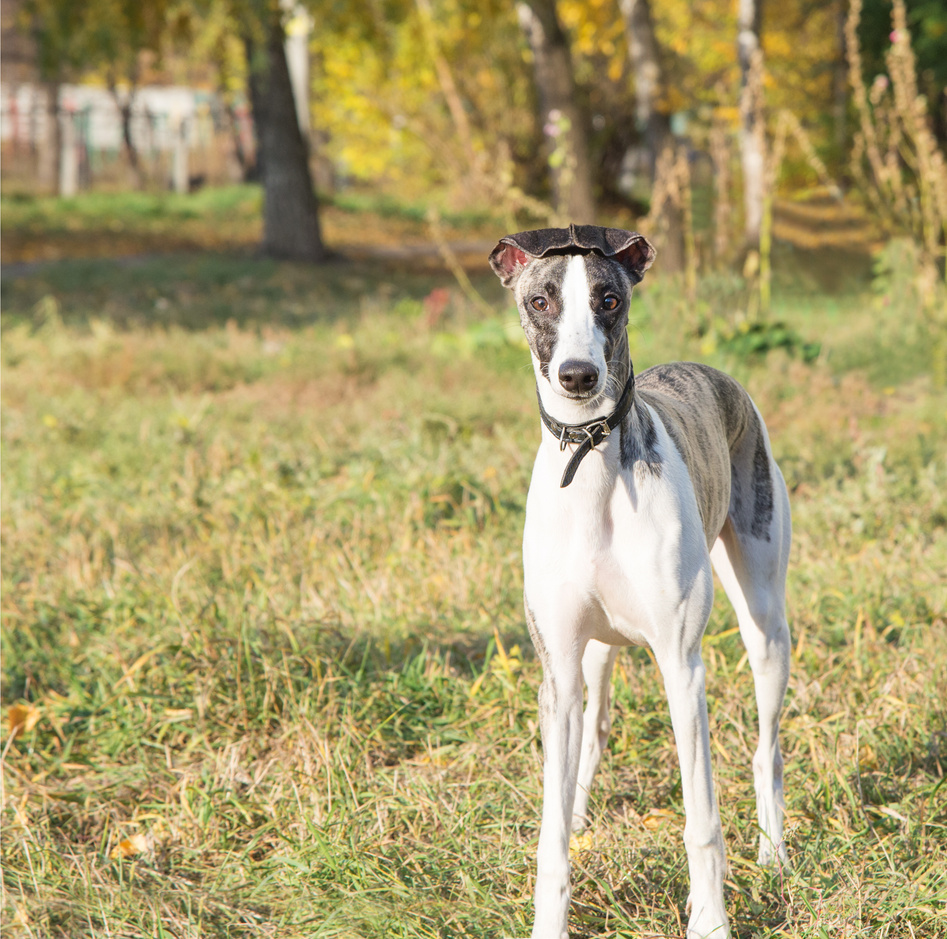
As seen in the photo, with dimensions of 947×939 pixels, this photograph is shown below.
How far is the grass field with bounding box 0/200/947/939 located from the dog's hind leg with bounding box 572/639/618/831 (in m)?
0.09

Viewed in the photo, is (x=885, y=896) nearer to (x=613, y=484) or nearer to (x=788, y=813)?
(x=788, y=813)

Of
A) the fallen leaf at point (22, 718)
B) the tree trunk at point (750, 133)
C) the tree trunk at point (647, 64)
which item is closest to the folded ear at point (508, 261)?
the fallen leaf at point (22, 718)

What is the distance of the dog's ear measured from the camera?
2.34 metres

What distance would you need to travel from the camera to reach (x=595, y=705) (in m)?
2.99

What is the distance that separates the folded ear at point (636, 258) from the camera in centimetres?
242

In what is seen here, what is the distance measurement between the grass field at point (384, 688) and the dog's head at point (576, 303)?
96 centimetres

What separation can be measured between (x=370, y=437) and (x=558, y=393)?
3474 mm

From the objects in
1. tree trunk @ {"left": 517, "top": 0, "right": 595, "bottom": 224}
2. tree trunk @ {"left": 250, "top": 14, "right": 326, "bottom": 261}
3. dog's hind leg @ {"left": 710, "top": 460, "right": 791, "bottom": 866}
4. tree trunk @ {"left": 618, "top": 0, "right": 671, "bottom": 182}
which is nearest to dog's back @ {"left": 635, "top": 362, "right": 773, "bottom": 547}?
dog's hind leg @ {"left": 710, "top": 460, "right": 791, "bottom": 866}

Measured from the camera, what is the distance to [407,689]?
338 cm

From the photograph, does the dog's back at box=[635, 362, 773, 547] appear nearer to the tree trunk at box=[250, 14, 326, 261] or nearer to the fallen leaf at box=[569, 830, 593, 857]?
the fallen leaf at box=[569, 830, 593, 857]

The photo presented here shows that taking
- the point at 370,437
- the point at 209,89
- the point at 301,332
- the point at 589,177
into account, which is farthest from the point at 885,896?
the point at 209,89

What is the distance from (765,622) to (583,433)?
0.93 meters

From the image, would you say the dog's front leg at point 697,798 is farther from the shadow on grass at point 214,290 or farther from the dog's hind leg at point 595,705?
the shadow on grass at point 214,290

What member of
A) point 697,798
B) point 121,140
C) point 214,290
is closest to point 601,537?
point 697,798
